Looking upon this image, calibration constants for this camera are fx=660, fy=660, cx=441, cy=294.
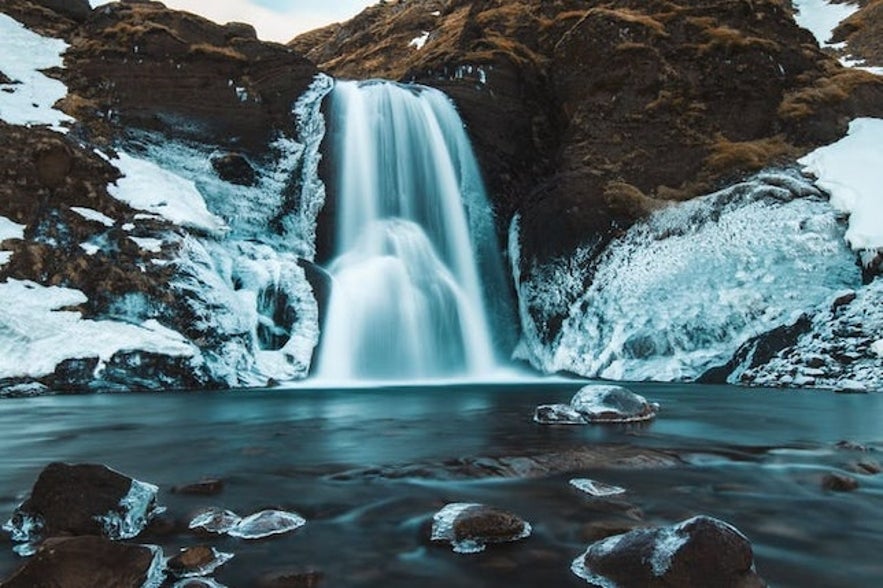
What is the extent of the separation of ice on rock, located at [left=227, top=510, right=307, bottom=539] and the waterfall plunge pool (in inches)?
6.0

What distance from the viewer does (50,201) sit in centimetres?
2227

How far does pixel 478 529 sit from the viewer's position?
533cm

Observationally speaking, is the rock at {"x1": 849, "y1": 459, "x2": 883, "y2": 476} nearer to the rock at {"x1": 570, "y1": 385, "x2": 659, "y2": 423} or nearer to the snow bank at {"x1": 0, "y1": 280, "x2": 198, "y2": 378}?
the rock at {"x1": 570, "y1": 385, "x2": 659, "y2": 423}

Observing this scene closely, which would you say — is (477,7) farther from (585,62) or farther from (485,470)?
(485,470)

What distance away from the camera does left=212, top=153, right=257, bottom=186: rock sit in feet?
92.5

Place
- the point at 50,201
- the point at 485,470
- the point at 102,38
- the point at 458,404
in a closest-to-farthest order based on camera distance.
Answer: the point at 485,470 < the point at 458,404 < the point at 50,201 < the point at 102,38

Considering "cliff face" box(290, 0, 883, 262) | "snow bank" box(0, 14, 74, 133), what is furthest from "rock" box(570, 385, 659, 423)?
"snow bank" box(0, 14, 74, 133)

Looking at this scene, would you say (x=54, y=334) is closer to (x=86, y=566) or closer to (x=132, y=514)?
(x=132, y=514)

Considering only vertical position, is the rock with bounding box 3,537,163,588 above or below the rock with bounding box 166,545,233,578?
above

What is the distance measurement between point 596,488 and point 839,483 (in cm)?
267

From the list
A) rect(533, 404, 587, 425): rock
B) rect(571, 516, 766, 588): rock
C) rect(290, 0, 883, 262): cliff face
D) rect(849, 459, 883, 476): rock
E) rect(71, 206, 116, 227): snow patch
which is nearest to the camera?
rect(571, 516, 766, 588): rock

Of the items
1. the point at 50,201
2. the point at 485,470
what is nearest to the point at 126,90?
the point at 50,201

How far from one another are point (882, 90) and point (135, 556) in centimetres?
3594

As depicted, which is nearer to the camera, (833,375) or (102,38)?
(833,375)
